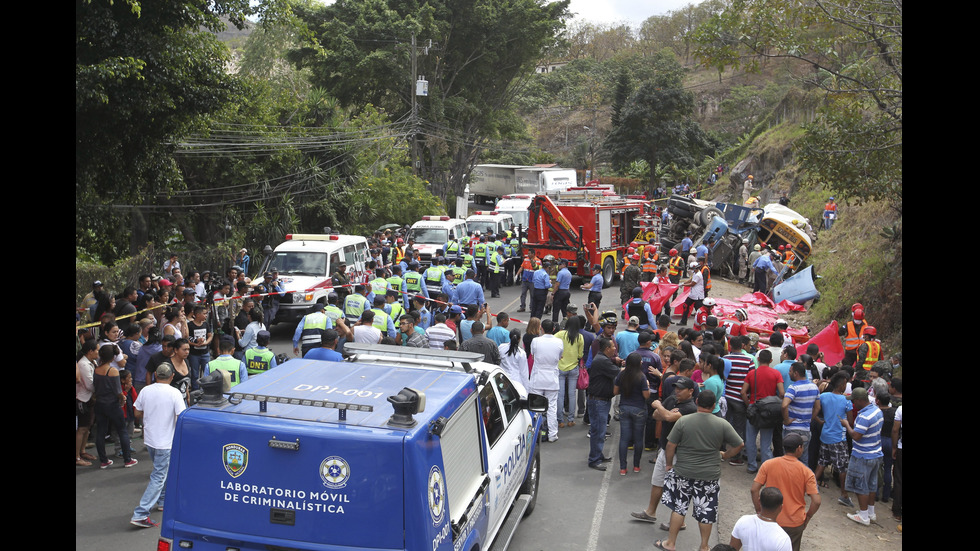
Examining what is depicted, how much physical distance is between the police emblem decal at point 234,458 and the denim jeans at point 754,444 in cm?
668

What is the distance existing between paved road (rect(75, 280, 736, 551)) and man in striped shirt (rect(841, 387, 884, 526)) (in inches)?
51.7

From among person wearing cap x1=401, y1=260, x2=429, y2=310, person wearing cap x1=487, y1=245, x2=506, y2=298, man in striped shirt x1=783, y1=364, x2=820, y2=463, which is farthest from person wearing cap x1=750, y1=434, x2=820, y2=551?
person wearing cap x1=487, y1=245, x2=506, y2=298

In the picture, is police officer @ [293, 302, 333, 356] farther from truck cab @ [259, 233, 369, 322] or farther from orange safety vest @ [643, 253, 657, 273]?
orange safety vest @ [643, 253, 657, 273]

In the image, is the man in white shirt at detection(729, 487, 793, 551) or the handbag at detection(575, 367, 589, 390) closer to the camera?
the man in white shirt at detection(729, 487, 793, 551)

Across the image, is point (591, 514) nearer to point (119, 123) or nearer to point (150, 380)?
point (150, 380)

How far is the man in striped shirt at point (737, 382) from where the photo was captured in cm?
973

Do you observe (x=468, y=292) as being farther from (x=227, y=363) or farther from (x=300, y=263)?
(x=227, y=363)

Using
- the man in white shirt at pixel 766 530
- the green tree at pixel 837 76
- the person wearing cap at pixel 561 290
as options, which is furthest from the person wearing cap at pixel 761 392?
the person wearing cap at pixel 561 290

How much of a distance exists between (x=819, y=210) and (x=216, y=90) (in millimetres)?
24027

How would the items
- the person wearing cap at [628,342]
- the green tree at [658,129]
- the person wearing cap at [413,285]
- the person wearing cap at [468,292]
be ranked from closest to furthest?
1. the person wearing cap at [628,342]
2. the person wearing cap at [468,292]
3. the person wearing cap at [413,285]
4. the green tree at [658,129]

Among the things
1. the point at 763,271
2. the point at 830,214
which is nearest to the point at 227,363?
the point at 763,271

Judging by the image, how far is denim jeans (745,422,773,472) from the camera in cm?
951

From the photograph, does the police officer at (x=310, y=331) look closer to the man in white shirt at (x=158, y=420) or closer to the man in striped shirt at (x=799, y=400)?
the man in white shirt at (x=158, y=420)
